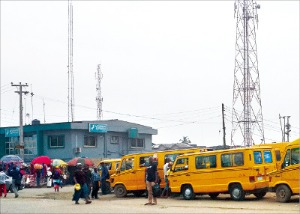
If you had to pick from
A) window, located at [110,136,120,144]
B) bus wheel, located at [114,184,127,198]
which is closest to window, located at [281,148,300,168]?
bus wheel, located at [114,184,127,198]

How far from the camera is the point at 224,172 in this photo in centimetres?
2028

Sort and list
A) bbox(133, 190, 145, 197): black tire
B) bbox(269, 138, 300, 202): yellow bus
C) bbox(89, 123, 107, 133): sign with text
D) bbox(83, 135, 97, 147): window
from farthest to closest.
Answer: bbox(83, 135, 97, 147): window, bbox(89, 123, 107, 133): sign with text, bbox(133, 190, 145, 197): black tire, bbox(269, 138, 300, 202): yellow bus

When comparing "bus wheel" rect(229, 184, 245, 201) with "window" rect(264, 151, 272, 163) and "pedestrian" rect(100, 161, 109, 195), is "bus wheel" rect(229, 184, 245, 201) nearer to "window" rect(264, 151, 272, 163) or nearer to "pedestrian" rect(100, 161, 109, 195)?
"window" rect(264, 151, 272, 163)

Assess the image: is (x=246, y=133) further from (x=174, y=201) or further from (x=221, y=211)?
(x=221, y=211)

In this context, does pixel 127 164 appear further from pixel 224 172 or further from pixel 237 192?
pixel 237 192

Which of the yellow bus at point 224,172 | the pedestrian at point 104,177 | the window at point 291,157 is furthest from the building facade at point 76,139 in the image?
the window at point 291,157

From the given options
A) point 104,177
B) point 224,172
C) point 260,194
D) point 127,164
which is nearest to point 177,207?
point 224,172

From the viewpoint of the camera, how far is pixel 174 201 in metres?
21.1

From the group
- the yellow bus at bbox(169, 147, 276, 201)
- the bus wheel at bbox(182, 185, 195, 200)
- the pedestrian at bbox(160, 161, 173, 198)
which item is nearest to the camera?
the yellow bus at bbox(169, 147, 276, 201)

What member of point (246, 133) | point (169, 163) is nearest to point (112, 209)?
point (169, 163)

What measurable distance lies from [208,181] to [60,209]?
5.89 m

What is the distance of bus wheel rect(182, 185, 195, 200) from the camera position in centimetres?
2134

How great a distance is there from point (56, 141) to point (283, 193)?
36.2 metres

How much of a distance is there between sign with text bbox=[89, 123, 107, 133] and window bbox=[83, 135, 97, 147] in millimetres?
1246
